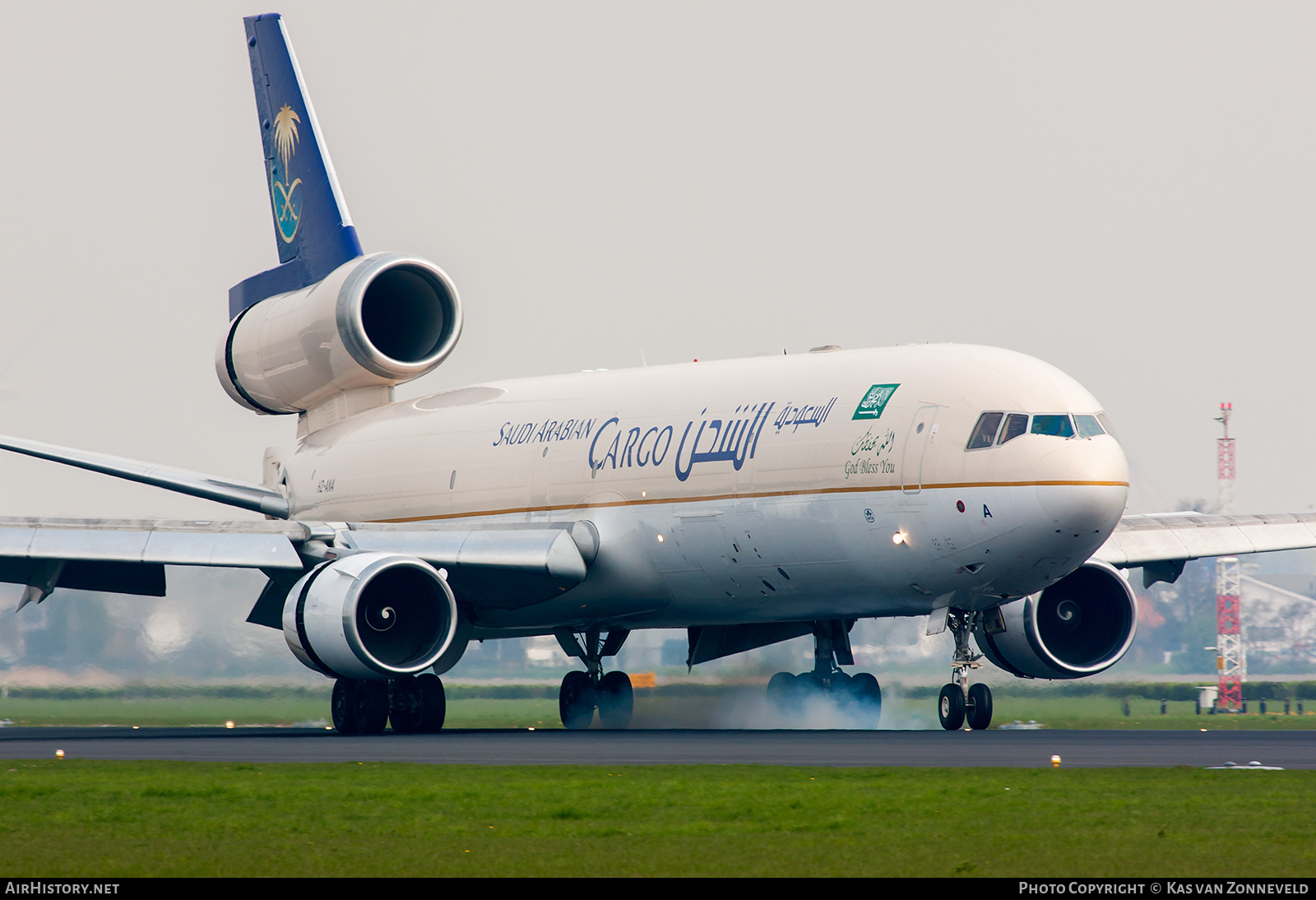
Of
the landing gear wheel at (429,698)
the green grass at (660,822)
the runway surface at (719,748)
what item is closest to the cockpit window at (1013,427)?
the runway surface at (719,748)

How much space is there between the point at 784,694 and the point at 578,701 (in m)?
3.00

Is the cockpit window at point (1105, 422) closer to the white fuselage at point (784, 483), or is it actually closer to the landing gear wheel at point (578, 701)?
the white fuselage at point (784, 483)

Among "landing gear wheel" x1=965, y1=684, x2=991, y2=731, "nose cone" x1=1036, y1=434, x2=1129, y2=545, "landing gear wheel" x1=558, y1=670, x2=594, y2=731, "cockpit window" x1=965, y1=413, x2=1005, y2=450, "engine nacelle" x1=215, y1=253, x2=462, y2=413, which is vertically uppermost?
"engine nacelle" x1=215, y1=253, x2=462, y2=413

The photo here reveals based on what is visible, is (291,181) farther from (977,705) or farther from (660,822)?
(660,822)

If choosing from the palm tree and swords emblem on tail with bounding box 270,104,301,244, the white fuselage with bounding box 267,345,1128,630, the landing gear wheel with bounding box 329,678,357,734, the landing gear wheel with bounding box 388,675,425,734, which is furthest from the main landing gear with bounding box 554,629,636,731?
the palm tree and swords emblem on tail with bounding box 270,104,301,244

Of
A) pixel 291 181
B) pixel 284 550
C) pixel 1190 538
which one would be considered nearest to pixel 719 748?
pixel 284 550

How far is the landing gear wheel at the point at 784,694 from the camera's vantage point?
25.9 metres

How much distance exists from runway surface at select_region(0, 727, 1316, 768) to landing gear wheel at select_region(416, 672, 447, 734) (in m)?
0.56

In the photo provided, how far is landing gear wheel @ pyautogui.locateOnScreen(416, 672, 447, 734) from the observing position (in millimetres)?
24266

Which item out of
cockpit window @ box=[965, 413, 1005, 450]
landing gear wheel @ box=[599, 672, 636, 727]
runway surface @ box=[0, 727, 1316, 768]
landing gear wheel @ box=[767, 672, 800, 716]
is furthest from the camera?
landing gear wheel @ box=[599, 672, 636, 727]

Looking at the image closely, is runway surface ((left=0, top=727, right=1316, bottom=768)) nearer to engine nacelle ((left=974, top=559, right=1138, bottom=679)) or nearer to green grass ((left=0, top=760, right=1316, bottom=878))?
engine nacelle ((left=974, top=559, right=1138, bottom=679))

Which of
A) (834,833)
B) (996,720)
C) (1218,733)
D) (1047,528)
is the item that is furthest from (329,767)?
(996,720)

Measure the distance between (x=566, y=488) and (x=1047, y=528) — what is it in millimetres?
7682

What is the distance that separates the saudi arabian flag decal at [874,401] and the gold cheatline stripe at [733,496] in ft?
2.95
